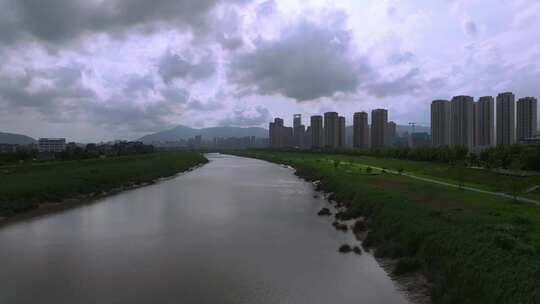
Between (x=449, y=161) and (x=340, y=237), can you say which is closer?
(x=340, y=237)

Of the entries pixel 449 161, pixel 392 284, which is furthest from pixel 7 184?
pixel 449 161

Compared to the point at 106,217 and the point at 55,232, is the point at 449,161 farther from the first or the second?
the point at 55,232

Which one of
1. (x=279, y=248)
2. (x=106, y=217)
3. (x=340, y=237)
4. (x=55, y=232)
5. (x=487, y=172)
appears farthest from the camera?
(x=487, y=172)

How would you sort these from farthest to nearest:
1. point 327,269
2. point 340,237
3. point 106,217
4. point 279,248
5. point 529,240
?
point 106,217
point 340,237
point 279,248
point 327,269
point 529,240

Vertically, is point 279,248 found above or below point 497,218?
below

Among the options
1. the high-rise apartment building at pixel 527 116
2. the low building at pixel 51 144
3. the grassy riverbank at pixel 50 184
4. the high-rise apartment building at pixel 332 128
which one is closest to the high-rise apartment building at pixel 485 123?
the high-rise apartment building at pixel 527 116

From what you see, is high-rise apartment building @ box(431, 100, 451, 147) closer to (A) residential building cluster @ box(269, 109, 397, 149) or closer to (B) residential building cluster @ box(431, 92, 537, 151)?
(B) residential building cluster @ box(431, 92, 537, 151)
